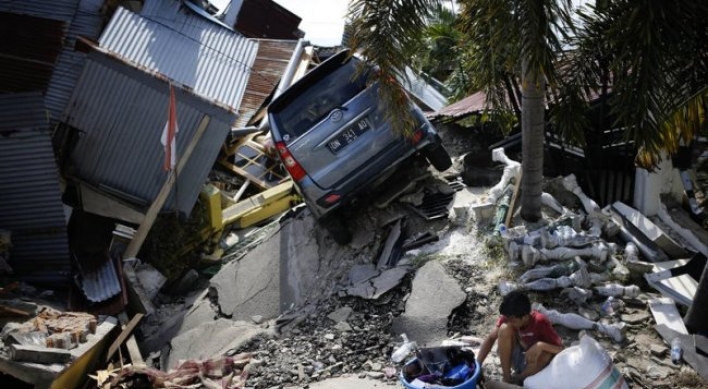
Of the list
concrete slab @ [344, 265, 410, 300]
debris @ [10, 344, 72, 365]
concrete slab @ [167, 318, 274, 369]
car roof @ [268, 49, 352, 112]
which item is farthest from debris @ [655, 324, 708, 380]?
debris @ [10, 344, 72, 365]

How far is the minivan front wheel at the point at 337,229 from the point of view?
1051cm

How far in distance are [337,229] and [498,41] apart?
13.2 feet

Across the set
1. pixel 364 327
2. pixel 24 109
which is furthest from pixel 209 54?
pixel 364 327

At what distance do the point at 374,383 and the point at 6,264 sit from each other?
21.0 ft

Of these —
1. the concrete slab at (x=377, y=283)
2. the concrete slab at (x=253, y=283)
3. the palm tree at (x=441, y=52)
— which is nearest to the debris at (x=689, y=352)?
the concrete slab at (x=377, y=283)

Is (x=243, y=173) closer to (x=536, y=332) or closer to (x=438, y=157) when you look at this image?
(x=438, y=157)

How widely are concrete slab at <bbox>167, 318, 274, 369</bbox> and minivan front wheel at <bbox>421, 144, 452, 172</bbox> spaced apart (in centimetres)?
349

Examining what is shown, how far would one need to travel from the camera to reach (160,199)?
12.6 metres

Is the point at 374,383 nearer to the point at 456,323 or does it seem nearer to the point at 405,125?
the point at 456,323

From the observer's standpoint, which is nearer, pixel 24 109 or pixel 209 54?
pixel 24 109

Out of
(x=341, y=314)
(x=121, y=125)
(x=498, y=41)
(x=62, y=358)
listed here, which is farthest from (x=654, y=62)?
(x=121, y=125)

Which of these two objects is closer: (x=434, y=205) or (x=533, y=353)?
(x=533, y=353)

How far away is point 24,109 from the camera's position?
37.2 ft

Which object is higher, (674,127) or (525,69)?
(525,69)
